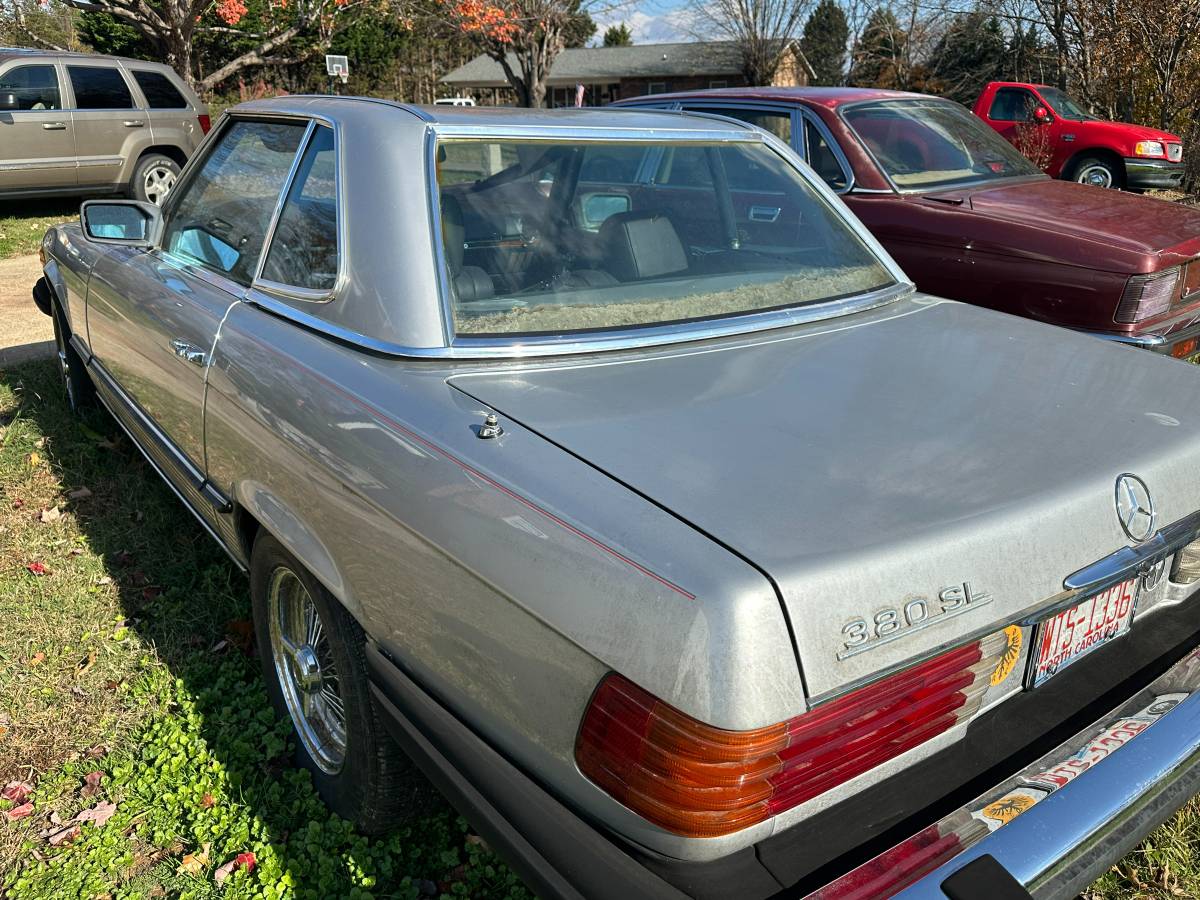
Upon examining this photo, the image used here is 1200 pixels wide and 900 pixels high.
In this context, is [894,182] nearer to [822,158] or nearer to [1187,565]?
[822,158]

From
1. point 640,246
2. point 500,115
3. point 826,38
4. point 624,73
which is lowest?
point 640,246

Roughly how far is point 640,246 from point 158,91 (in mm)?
12023

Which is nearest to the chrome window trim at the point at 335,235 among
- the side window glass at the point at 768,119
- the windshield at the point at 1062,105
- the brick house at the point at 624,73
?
the side window glass at the point at 768,119

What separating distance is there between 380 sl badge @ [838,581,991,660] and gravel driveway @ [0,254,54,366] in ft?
22.0

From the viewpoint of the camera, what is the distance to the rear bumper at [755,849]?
145 cm

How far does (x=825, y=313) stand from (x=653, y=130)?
0.78 meters

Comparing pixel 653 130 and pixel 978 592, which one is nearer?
pixel 978 592

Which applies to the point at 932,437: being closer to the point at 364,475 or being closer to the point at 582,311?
the point at 582,311

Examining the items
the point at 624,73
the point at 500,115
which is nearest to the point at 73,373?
the point at 500,115

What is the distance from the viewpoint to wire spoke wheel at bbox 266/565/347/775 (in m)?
2.54

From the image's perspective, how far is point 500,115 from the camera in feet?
8.92

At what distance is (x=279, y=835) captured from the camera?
8.31 ft

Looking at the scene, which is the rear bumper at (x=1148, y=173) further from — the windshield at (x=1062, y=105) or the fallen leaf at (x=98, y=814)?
the fallen leaf at (x=98, y=814)

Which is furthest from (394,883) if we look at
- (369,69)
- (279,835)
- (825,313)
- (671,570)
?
(369,69)
